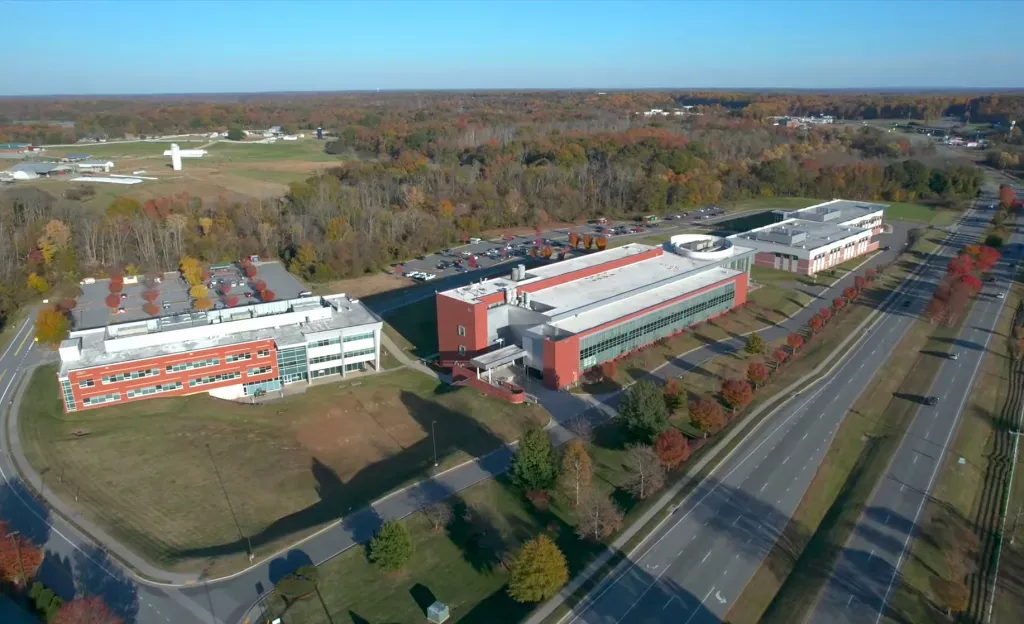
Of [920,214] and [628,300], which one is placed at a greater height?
[628,300]

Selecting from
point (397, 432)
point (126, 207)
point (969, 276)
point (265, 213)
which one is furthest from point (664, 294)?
point (126, 207)

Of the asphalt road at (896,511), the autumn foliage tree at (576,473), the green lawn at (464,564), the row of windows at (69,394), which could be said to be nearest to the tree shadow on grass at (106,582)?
the green lawn at (464,564)

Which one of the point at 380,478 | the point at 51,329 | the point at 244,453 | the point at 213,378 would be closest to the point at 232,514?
the point at 244,453

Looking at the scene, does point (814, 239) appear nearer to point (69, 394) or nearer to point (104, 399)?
point (104, 399)

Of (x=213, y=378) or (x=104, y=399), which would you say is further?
(x=213, y=378)

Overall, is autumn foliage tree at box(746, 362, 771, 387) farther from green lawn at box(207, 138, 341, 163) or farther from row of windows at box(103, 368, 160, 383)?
green lawn at box(207, 138, 341, 163)

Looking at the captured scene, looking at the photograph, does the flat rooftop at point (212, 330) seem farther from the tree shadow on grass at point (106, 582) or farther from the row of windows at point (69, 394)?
the tree shadow on grass at point (106, 582)

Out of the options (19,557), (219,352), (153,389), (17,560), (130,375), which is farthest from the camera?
(219,352)
